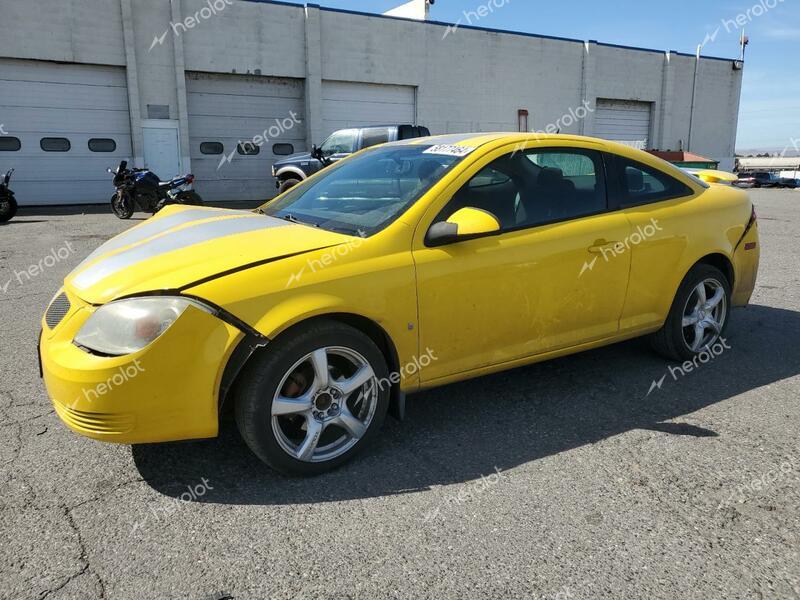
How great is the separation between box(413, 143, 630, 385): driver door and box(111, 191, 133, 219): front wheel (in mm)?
12329

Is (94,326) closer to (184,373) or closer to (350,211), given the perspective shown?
(184,373)

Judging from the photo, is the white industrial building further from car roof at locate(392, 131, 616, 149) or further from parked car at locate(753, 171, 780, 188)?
car roof at locate(392, 131, 616, 149)

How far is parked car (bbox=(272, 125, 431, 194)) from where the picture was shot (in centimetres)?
1456

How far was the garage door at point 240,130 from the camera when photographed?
802 inches

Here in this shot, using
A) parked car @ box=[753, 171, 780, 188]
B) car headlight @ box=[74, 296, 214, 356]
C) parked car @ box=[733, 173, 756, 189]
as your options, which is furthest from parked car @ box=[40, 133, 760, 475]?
parked car @ box=[753, 171, 780, 188]

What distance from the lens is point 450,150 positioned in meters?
3.62

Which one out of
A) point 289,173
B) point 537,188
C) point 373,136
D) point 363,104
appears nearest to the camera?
point 537,188

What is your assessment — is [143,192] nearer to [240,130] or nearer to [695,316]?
[240,130]

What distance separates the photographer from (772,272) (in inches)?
303

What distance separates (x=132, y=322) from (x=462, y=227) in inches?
61.0

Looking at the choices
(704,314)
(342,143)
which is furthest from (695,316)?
(342,143)

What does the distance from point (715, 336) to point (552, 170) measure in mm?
1883

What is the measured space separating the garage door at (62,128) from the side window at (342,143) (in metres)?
7.71

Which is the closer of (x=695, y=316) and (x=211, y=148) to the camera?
(x=695, y=316)
